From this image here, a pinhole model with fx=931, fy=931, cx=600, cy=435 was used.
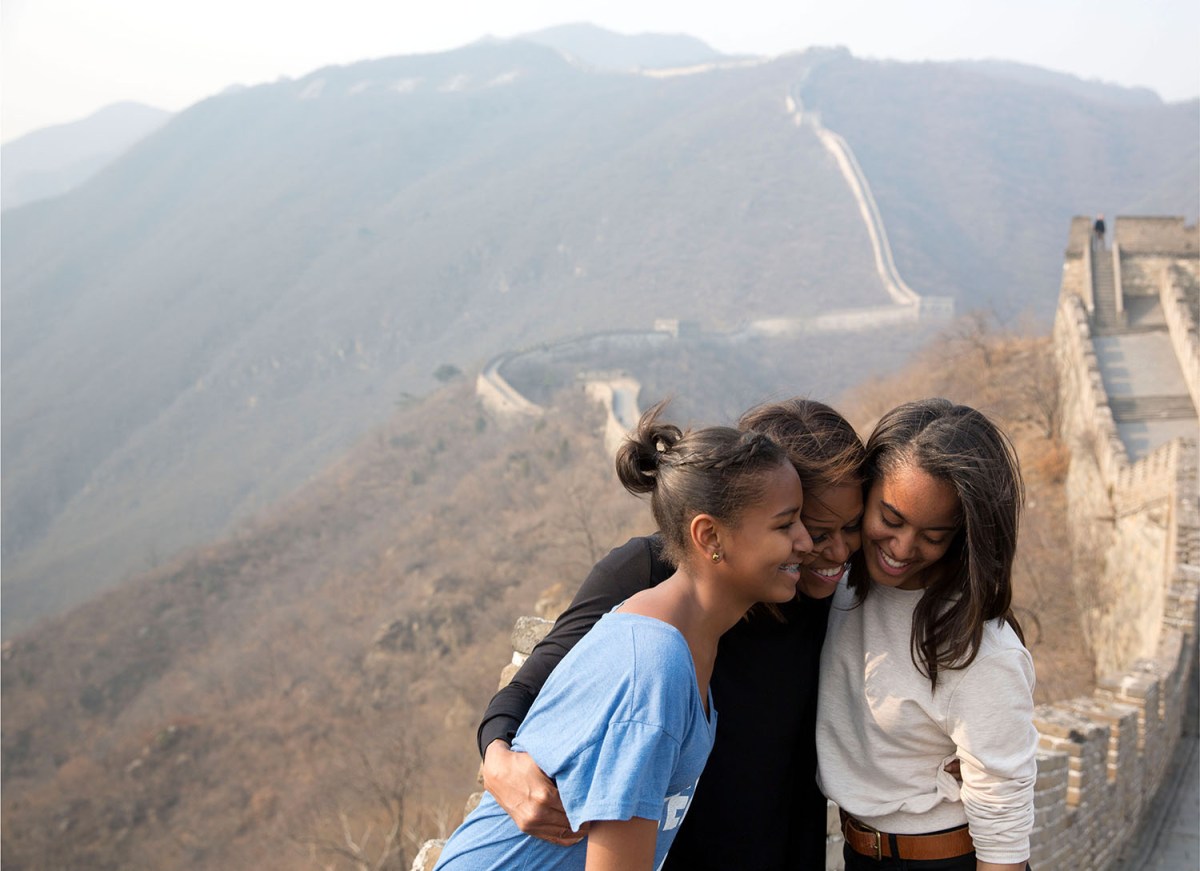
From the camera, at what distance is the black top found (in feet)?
6.08

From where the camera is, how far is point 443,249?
7525 cm

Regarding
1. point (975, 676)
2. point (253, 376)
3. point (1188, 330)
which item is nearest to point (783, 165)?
point (253, 376)

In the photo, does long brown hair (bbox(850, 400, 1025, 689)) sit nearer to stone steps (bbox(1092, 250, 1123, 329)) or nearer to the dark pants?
A: the dark pants

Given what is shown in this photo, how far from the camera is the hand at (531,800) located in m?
1.48

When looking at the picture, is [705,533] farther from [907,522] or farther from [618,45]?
[618,45]

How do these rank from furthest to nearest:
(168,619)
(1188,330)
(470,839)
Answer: (168,619), (1188,330), (470,839)

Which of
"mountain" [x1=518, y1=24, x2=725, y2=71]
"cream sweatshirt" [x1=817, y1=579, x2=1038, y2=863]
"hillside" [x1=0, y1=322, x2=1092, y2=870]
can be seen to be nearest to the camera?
"cream sweatshirt" [x1=817, y1=579, x2=1038, y2=863]

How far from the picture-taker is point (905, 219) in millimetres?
67000

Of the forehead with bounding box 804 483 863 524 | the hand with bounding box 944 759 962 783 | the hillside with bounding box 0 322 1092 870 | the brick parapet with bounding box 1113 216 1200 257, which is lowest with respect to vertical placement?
the hillside with bounding box 0 322 1092 870

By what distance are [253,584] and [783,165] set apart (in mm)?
56447

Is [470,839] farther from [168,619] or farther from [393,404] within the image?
[393,404]

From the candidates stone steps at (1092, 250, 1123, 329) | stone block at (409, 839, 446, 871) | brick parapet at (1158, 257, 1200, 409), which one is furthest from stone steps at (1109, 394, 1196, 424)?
stone block at (409, 839, 446, 871)

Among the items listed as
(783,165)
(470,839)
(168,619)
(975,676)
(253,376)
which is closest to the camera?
(470,839)

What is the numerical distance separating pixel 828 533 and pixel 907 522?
16cm
